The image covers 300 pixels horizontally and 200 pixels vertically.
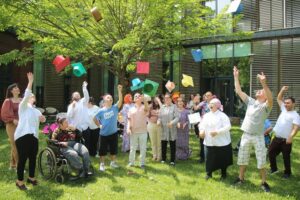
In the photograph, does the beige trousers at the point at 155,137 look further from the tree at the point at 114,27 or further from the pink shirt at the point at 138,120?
the tree at the point at 114,27

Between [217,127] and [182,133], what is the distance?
91.7 inches

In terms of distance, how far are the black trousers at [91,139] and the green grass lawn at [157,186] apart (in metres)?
1.13

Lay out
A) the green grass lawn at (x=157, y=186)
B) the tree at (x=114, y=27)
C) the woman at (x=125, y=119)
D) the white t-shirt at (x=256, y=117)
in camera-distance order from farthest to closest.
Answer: the woman at (x=125, y=119)
the tree at (x=114, y=27)
the white t-shirt at (x=256, y=117)
the green grass lawn at (x=157, y=186)

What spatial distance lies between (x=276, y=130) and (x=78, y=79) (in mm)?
19788

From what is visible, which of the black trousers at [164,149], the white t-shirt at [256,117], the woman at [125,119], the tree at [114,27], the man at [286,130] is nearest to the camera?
the white t-shirt at [256,117]

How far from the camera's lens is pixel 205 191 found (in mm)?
6676

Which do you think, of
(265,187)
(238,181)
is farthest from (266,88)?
(238,181)

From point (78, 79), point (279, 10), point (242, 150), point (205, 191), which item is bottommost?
point (205, 191)

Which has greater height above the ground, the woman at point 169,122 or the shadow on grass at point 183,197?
the woman at point 169,122

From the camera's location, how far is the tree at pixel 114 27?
10422 mm

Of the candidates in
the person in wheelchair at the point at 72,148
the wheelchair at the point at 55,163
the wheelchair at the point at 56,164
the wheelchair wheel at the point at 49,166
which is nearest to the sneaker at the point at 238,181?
the person in wheelchair at the point at 72,148

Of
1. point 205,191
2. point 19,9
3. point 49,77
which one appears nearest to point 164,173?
point 205,191

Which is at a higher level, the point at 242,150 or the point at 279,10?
the point at 279,10

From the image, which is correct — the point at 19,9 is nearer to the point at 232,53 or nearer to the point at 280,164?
the point at 280,164
